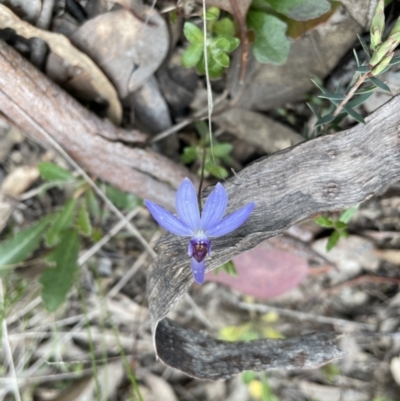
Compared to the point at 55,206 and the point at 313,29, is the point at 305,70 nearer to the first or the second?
the point at 313,29

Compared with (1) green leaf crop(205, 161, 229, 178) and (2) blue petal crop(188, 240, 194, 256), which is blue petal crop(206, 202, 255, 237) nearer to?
(2) blue petal crop(188, 240, 194, 256)

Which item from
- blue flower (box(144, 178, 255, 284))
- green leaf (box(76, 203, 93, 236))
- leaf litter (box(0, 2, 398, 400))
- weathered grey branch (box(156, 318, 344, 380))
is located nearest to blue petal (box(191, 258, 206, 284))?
blue flower (box(144, 178, 255, 284))

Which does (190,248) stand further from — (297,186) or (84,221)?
(84,221)

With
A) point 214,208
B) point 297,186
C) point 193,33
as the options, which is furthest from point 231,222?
point 193,33

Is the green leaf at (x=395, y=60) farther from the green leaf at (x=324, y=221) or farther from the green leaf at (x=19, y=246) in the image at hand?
the green leaf at (x=19, y=246)

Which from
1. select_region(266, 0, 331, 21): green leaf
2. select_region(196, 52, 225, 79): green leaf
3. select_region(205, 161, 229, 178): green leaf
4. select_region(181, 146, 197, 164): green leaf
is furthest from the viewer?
select_region(181, 146, 197, 164): green leaf

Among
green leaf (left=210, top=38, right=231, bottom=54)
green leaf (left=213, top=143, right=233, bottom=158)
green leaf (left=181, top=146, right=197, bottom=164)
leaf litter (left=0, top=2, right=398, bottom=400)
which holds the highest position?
green leaf (left=210, top=38, right=231, bottom=54)
